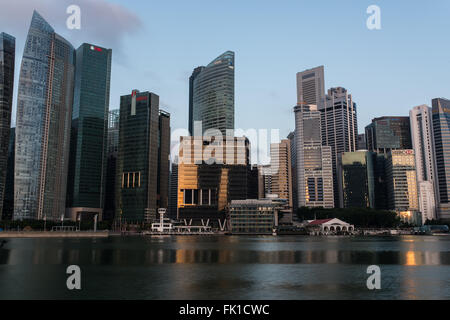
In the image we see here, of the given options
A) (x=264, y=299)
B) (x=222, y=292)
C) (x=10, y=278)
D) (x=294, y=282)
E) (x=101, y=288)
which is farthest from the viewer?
(x=10, y=278)

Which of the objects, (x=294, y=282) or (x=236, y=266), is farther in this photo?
(x=236, y=266)

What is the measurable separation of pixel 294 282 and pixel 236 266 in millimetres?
19299

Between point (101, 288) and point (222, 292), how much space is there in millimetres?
14374

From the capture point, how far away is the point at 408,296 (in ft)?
135

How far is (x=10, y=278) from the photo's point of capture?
5378 cm

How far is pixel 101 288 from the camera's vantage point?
45.5 meters
